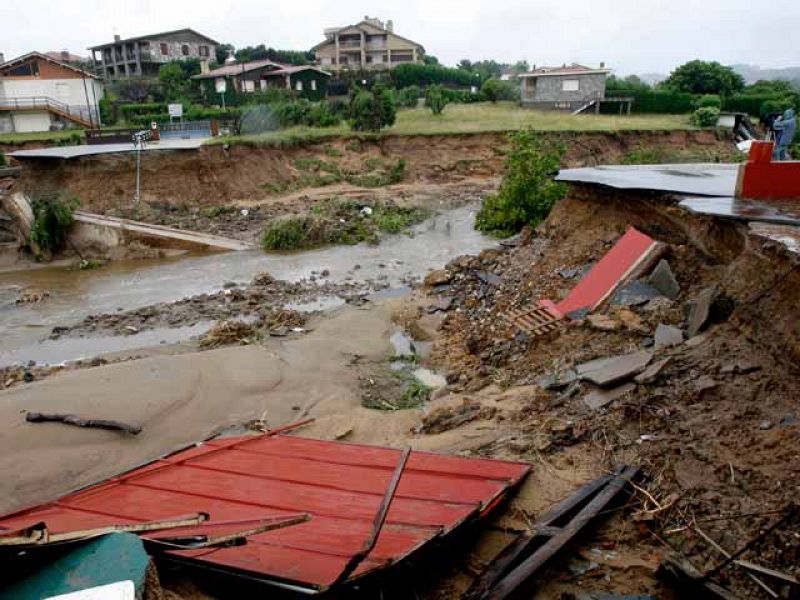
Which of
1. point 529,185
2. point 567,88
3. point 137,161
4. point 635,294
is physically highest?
point 567,88

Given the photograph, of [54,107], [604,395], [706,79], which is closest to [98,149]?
[54,107]

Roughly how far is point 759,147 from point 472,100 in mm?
38222

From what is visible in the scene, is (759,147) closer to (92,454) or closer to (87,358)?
(92,454)

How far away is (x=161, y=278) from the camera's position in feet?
62.5

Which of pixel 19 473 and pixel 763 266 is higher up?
pixel 763 266

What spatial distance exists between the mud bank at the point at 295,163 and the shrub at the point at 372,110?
3.54 ft

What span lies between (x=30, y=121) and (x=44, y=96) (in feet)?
12.3

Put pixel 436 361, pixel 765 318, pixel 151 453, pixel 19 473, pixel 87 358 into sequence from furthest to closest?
1. pixel 87 358
2. pixel 436 361
3. pixel 151 453
4. pixel 19 473
5. pixel 765 318

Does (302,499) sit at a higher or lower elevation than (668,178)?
lower

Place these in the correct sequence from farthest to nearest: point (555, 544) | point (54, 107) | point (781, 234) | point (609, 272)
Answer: point (54, 107) < point (609, 272) < point (781, 234) < point (555, 544)

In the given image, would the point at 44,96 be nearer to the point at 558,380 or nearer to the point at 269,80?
the point at 269,80

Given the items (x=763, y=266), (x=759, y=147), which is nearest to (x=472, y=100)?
(x=759, y=147)

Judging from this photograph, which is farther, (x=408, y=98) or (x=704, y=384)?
(x=408, y=98)

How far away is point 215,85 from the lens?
45.3 meters
